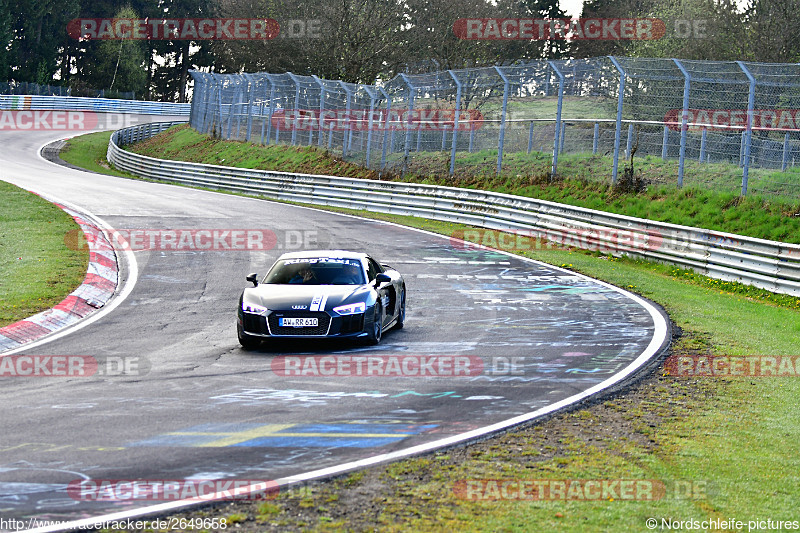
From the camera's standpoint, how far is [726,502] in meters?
6.20

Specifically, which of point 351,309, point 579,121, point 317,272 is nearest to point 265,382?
point 351,309

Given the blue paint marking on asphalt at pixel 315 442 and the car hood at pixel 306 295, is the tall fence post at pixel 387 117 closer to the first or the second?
Result: the car hood at pixel 306 295

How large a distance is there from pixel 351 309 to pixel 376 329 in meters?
0.52

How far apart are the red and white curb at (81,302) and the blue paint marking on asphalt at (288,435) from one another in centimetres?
503

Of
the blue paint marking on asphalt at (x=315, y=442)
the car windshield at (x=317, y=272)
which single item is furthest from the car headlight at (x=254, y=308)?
the blue paint marking on asphalt at (x=315, y=442)

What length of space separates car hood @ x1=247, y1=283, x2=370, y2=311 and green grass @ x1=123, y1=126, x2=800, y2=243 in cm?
1138

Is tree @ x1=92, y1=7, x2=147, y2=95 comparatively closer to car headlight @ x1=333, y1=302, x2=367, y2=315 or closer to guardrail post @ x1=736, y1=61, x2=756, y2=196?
guardrail post @ x1=736, y1=61, x2=756, y2=196

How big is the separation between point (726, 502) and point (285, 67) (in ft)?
226

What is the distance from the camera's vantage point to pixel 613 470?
22.6 ft

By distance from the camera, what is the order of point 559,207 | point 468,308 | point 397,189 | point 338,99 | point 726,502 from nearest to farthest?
point 726,502
point 468,308
point 559,207
point 397,189
point 338,99

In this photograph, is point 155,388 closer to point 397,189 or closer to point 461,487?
point 461,487

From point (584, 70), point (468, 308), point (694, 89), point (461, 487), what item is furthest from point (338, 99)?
point (461, 487)

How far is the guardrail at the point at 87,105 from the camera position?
239ft

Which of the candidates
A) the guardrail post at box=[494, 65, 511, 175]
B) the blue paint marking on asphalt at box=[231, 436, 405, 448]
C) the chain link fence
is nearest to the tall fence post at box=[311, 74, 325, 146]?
the chain link fence
